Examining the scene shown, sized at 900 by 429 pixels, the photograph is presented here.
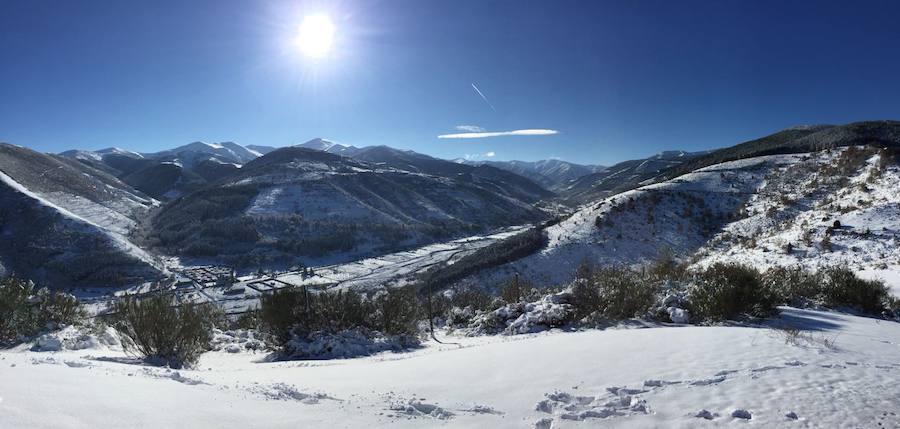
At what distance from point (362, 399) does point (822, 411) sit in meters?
4.59

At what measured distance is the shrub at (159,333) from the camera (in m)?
8.38

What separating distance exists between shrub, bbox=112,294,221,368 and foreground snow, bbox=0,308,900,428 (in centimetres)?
268

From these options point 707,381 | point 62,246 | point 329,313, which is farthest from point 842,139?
point 62,246

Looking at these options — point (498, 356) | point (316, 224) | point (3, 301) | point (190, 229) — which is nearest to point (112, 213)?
point (190, 229)

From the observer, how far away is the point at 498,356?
716cm

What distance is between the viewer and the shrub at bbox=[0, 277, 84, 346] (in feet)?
30.5

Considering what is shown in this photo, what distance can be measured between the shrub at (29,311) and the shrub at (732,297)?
625 inches

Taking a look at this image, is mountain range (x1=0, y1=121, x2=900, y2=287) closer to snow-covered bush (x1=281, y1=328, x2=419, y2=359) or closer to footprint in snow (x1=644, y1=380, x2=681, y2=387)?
snow-covered bush (x1=281, y1=328, x2=419, y2=359)

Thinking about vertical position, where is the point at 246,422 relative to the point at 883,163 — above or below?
below

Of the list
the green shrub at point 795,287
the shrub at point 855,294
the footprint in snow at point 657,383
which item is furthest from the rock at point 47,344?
the shrub at point 855,294

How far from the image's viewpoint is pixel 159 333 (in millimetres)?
8484

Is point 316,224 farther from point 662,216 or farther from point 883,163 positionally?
point 883,163

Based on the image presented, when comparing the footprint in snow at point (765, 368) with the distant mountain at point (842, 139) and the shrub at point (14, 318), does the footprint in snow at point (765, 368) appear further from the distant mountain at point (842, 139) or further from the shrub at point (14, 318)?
the distant mountain at point (842, 139)

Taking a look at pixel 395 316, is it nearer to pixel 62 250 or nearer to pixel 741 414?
pixel 741 414
